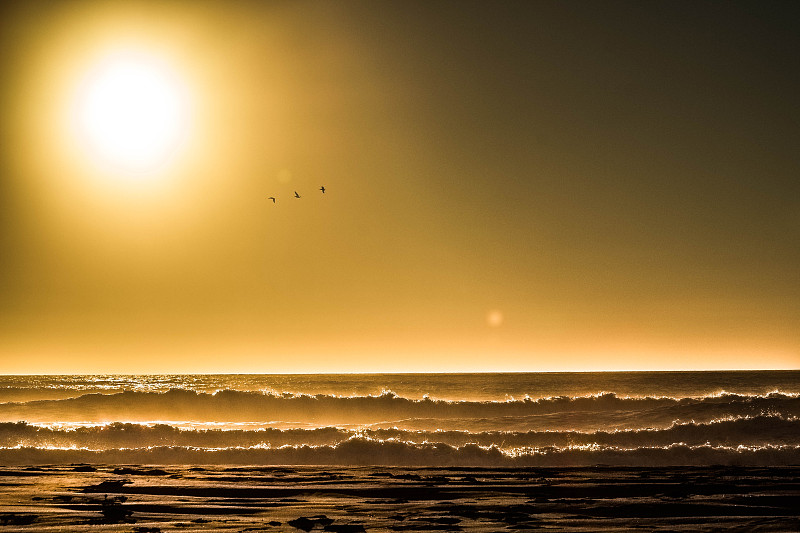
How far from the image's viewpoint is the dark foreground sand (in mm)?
12891

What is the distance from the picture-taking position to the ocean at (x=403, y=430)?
76.7 ft

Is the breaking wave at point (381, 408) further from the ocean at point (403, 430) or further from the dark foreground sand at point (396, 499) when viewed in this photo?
the dark foreground sand at point (396, 499)

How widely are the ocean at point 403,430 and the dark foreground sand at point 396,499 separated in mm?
2550

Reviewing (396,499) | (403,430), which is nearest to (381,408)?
(403,430)

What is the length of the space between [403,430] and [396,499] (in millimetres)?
16306

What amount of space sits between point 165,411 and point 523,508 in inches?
1467

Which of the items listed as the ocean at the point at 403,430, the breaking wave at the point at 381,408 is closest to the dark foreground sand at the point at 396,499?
the ocean at the point at 403,430

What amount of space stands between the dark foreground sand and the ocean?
2550 millimetres

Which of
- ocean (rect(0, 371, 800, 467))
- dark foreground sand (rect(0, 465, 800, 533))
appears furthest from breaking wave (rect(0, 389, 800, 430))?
dark foreground sand (rect(0, 465, 800, 533))

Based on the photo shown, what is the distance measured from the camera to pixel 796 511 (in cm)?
1367

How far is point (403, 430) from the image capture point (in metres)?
31.9

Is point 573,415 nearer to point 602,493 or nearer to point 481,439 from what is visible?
point 481,439

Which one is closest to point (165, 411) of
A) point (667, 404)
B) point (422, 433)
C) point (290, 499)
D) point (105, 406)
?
point (105, 406)

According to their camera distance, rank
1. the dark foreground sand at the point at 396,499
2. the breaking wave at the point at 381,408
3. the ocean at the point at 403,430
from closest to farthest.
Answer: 1. the dark foreground sand at the point at 396,499
2. the ocean at the point at 403,430
3. the breaking wave at the point at 381,408
